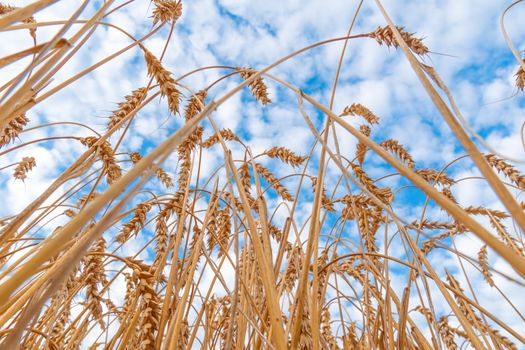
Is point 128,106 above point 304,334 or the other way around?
above

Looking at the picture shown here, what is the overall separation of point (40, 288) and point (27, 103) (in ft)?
1.29

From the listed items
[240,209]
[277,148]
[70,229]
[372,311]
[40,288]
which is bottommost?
[70,229]

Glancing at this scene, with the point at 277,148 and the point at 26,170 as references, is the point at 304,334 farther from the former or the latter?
the point at 26,170

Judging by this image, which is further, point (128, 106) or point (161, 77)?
point (128, 106)

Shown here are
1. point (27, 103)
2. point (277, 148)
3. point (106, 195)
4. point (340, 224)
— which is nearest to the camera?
point (106, 195)

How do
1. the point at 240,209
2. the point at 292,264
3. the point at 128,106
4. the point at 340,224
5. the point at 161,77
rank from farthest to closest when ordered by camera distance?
the point at 240,209 → the point at 340,224 → the point at 292,264 → the point at 128,106 → the point at 161,77

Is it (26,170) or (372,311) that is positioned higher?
(26,170)

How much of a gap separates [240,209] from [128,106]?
0.91m

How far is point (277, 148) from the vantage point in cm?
238

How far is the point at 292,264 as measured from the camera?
181 cm

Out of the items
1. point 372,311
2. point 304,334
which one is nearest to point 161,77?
point 304,334

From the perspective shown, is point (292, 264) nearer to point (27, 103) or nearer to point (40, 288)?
point (40, 288)

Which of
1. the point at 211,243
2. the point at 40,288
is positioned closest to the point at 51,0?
Answer: the point at 40,288

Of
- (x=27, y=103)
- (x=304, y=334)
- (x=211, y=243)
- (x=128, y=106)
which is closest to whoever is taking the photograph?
(x=27, y=103)
